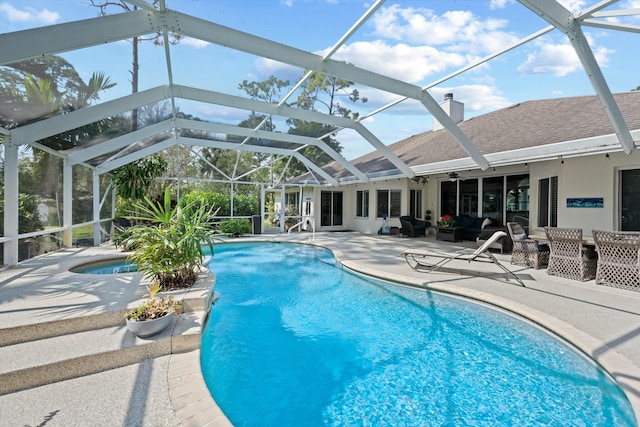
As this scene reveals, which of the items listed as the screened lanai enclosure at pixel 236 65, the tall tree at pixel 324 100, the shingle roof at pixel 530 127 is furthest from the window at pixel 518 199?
the tall tree at pixel 324 100

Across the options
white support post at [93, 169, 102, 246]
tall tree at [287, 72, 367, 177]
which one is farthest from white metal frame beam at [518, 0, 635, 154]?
white support post at [93, 169, 102, 246]

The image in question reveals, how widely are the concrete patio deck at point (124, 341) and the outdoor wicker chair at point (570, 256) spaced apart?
31 centimetres

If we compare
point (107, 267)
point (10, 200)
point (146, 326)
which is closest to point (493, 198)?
point (146, 326)

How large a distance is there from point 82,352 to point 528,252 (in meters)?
9.19

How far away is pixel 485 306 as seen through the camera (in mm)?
5535

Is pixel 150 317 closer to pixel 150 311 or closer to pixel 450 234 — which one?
pixel 150 311

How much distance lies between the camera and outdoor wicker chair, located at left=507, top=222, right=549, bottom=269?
25.5ft

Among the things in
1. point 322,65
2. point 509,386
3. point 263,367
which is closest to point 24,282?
point 263,367

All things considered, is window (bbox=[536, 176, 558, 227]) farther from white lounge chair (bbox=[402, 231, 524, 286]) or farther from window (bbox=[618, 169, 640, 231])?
white lounge chair (bbox=[402, 231, 524, 286])

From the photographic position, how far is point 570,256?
6707 millimetres

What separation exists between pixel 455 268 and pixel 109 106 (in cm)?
940

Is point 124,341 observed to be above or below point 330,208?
below

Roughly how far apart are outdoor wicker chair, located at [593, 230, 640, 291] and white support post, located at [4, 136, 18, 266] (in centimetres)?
1196

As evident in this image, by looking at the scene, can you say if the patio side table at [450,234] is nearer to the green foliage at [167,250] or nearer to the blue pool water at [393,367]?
the blue pool water at [393,367]
